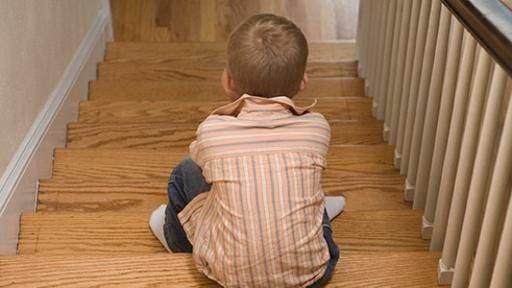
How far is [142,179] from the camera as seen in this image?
2207mm

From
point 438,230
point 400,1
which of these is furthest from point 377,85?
point 438,230

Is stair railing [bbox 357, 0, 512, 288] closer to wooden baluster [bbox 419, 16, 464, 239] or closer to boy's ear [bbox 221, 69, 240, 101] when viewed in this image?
wooden baluster [bbox 419, 16, 464, 239]

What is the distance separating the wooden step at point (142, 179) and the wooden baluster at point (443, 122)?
22 cm

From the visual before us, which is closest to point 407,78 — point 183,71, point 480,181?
point 480,181

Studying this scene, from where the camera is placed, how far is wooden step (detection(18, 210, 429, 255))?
1.88 metres

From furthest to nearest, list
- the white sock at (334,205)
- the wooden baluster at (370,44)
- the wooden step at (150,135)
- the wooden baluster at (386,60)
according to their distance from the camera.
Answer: the wooden baluster at (370,44), the wooden step at (150,135), the wooden baluster at (386,60), the white sock at (334,205)

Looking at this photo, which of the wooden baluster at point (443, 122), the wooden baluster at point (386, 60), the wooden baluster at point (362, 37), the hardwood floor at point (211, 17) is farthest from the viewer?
the hardwood floor at point (211, 17)

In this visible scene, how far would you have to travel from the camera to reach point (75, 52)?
2.78 m

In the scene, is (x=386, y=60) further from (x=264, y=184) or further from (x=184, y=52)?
(x=184, y=52)

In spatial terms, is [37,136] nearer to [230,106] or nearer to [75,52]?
[75,52]

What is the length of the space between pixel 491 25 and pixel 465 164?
399mm

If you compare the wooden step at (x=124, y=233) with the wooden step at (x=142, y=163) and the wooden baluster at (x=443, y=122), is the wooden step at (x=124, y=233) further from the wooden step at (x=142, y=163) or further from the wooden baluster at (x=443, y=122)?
the wooden step at (x=142, y=163)

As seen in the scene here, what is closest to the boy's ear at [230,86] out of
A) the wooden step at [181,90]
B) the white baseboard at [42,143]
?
the white baseboard at [42,143]

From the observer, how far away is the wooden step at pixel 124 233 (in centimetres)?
188
